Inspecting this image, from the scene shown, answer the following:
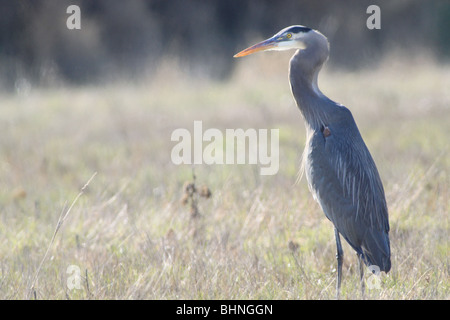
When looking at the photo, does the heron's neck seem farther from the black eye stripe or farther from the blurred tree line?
the blurred tree line

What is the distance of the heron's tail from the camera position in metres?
3.76

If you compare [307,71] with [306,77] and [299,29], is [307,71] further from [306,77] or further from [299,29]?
[299,29]

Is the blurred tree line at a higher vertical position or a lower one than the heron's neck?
higher

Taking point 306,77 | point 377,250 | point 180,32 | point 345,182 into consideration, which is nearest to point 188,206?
point 306,77

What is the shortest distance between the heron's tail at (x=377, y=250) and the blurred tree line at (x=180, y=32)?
35.1 feet

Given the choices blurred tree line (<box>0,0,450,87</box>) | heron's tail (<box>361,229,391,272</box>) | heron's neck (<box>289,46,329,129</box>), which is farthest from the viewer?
blurred tree line (<box>0,0,450,87</box>)

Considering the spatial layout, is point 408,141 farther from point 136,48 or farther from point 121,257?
point 136,48

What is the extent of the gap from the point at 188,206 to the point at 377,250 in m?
2.15

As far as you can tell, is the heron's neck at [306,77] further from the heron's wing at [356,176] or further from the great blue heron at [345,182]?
the heron's wing at [356,176]

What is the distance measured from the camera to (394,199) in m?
5.32

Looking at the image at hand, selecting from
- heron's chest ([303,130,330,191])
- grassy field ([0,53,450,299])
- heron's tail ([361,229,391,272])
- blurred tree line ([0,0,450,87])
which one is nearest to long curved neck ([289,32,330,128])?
heron's chest ([303,130,330,191])

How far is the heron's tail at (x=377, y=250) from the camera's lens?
376 centimetres

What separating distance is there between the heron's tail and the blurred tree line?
35.1 ft
